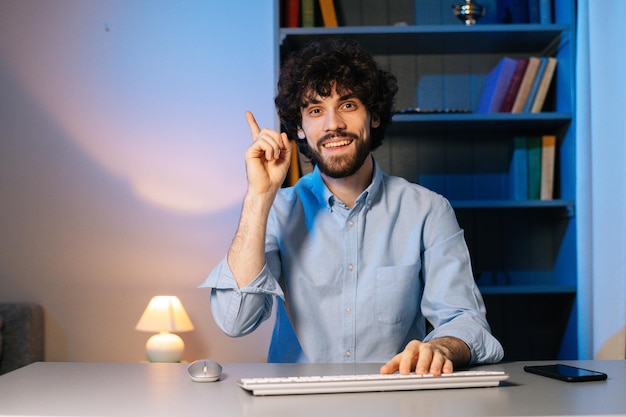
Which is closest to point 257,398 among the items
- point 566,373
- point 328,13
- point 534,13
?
point 566,373

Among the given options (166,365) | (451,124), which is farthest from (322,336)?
(451,124)

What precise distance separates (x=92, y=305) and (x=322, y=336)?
199cm

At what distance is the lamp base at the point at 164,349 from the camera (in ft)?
10.2

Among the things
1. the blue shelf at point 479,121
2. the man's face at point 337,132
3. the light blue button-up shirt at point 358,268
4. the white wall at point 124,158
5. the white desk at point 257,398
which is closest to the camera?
the white desk at point 257,398

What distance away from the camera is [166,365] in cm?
140

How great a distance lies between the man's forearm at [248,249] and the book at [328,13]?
1.59 metres

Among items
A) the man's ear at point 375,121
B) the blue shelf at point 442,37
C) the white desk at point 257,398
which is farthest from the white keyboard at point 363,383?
the blue shelf at point 442,37

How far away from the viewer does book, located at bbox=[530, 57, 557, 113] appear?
306cm

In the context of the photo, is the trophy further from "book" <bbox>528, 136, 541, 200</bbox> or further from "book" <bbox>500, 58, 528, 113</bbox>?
"book" <bbox>528, 136, 541, 200</bbox>

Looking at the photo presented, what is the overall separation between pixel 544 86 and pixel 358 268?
1.65 metres

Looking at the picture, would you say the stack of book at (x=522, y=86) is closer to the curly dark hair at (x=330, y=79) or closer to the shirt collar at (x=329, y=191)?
the curly dark hair at (x=330, y=79)

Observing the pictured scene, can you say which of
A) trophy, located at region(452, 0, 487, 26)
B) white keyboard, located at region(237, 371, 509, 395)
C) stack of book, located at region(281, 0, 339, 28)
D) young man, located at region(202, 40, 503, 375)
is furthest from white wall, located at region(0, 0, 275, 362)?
white keyboard, located at region(237, 371, 509, 395)

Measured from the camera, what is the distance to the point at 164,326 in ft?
10.3

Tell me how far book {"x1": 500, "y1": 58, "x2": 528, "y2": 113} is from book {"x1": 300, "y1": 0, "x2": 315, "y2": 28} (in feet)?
2.68
